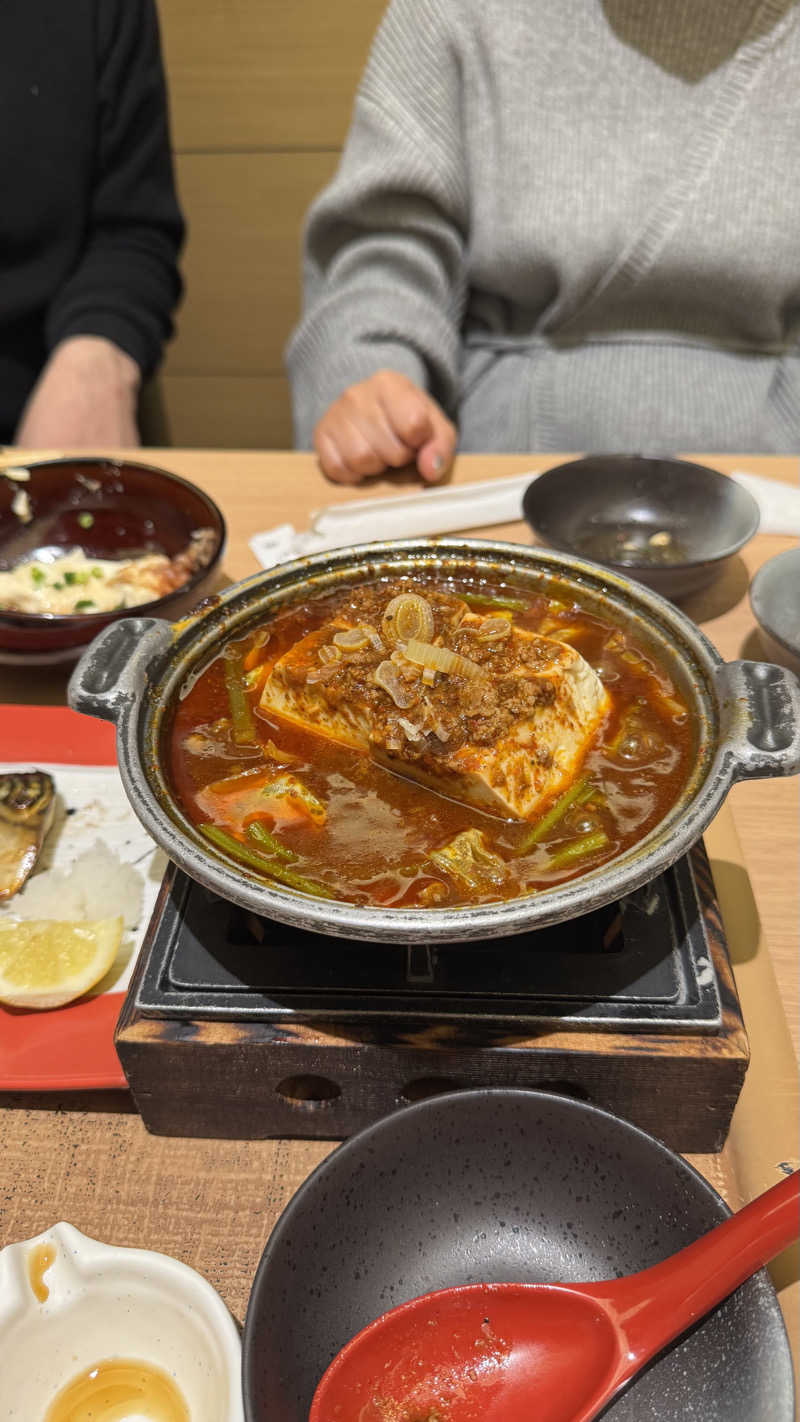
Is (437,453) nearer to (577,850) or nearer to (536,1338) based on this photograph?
(577,850)

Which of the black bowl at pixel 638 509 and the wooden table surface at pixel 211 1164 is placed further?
the black bowl at pixel 638 509

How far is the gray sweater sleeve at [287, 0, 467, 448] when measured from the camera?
262cm

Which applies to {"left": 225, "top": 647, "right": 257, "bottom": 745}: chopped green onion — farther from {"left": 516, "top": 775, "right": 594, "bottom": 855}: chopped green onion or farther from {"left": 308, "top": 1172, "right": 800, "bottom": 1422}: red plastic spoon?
{"left": 308, "top": 1172, "right": 800, "bottom": 1422}: red plastic spoon

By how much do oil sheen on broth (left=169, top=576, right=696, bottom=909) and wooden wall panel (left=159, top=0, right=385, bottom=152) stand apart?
372 centimetres

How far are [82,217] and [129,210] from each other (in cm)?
16

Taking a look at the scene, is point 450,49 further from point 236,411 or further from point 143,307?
point 236,411

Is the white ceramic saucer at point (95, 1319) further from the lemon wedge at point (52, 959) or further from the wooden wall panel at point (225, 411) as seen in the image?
the wooden wall panel at point (225, 411)

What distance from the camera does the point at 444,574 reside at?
145 cm

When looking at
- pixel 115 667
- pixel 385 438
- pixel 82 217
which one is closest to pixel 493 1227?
pixel 115 667

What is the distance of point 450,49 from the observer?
2.62 metres

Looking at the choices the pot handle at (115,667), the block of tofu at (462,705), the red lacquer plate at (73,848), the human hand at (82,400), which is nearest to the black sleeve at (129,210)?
the human hand at (82,400)

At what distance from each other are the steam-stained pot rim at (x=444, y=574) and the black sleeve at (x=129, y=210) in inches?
84.1

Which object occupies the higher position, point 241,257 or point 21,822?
point 21,822

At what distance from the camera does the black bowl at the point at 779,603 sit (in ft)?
5.39
